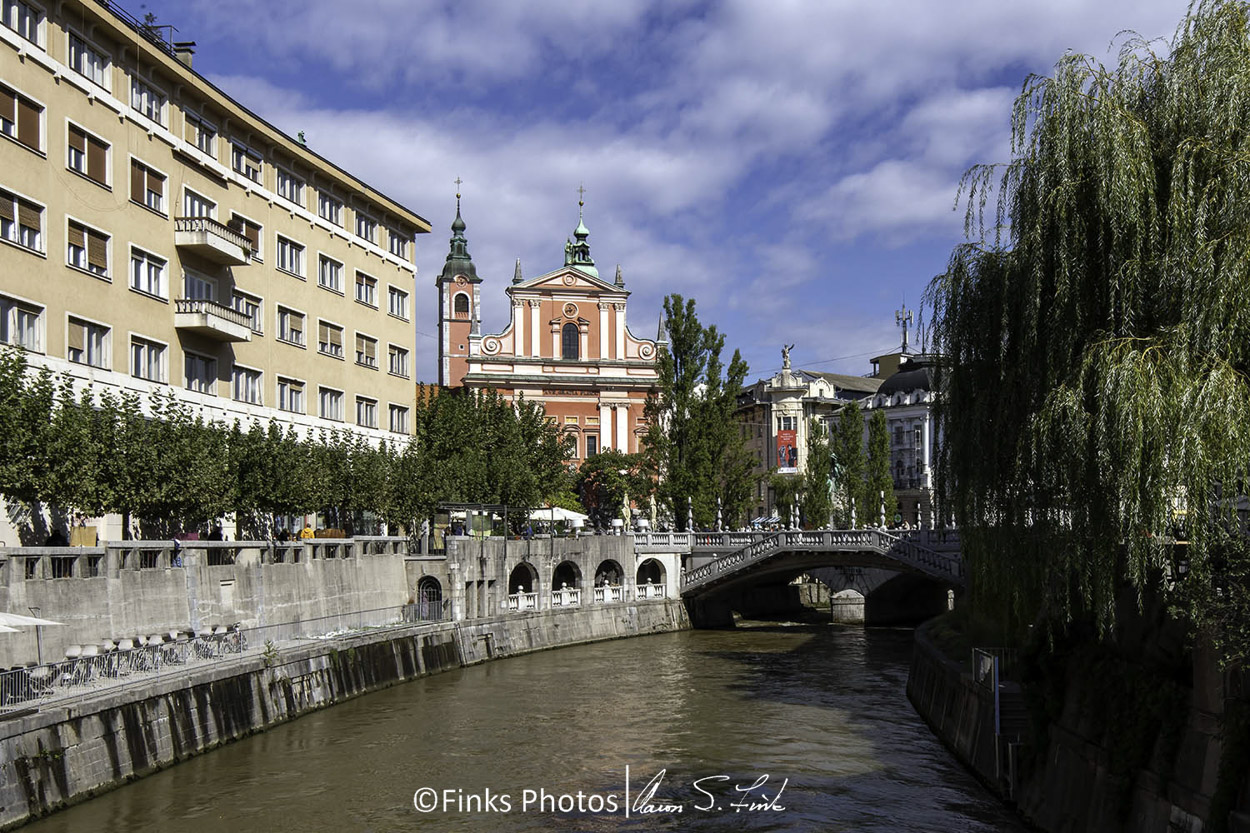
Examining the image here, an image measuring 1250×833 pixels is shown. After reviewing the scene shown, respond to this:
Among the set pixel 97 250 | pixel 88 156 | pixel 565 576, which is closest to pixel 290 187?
pixel 88 156

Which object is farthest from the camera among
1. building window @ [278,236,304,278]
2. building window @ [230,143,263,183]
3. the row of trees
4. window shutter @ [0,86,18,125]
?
building window @ [278,236,304,278]

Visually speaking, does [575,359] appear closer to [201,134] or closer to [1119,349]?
[201,134]

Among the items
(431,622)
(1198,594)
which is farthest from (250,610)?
(1198,594)

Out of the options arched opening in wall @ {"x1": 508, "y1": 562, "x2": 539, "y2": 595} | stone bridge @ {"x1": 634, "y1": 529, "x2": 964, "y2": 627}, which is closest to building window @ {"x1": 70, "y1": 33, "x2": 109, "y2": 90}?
arched opening in wall @ {"x1": 508, "y1": 562, "x2": 539, "y2": 595}

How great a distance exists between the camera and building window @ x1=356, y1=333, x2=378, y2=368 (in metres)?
63.6

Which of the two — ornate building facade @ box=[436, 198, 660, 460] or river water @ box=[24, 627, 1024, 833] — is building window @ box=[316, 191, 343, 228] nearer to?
river water @ box=[24, 627, 1024, 833]

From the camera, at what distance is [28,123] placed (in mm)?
39625

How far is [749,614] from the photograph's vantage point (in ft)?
265

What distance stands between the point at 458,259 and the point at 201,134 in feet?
296

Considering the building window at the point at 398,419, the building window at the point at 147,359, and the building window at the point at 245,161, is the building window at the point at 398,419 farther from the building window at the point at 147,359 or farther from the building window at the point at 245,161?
the building window at the point at 147,359

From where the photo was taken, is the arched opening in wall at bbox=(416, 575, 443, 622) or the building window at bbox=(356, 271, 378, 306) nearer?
the arched opening in wall at bbox=(416, 575, 443, 622)

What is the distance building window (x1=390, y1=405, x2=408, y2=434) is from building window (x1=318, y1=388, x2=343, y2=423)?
5.73 meters

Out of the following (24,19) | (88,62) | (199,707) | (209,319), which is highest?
(24,19)

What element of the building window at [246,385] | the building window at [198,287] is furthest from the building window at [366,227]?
the building window at [198,287]
